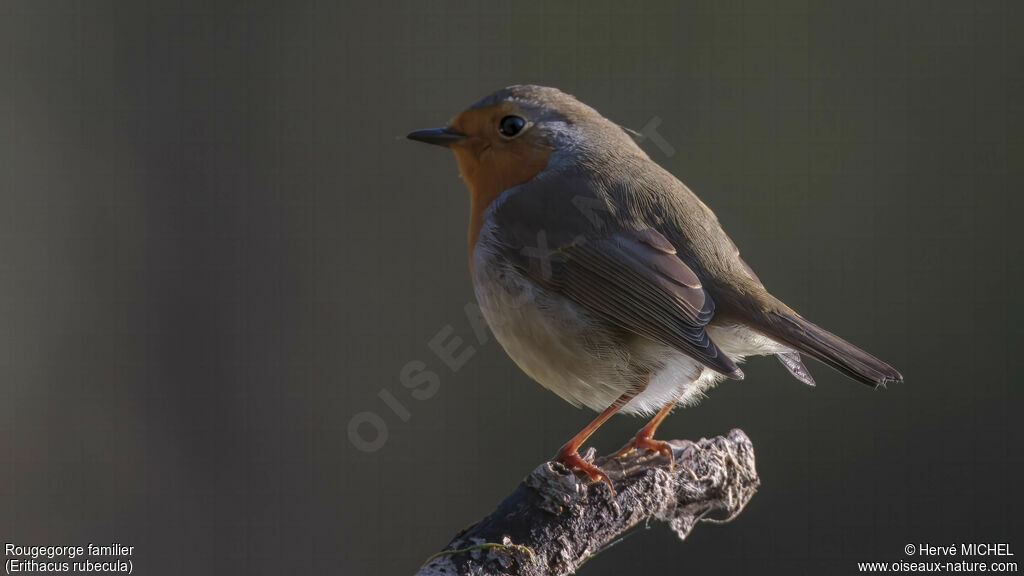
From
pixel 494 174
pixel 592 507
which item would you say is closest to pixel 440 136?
pixel 494 174

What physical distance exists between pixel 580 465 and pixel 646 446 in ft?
1.61

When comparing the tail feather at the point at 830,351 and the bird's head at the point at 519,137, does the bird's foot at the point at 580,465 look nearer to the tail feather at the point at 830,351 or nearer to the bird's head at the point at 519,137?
the tail feather at the point at 830,351

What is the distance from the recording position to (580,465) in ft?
10.5

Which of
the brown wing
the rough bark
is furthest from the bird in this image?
the rough bark

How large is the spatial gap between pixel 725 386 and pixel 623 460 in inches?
89.2

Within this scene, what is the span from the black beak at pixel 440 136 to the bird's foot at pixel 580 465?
1293mm

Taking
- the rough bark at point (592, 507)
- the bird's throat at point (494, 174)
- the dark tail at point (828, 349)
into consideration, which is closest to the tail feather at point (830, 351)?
the dark tail at point (828, 349)

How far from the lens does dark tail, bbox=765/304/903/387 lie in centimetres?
302

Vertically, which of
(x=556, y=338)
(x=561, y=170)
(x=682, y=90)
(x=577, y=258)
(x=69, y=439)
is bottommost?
(x=69, y=439)

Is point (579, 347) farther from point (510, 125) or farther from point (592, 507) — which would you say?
point (510, 125)

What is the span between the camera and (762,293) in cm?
335

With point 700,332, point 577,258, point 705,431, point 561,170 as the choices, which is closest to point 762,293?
point 700,332

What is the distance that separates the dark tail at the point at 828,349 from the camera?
119 inches

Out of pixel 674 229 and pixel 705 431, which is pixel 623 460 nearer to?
pixel 674 229
